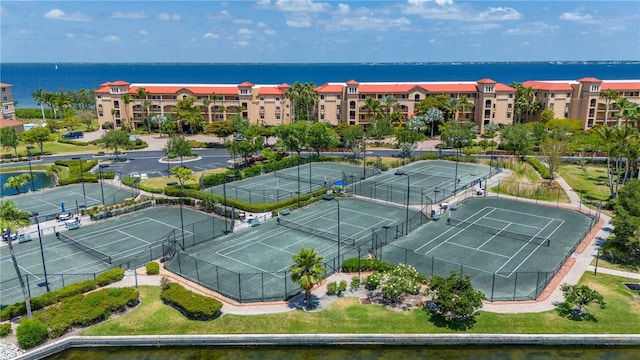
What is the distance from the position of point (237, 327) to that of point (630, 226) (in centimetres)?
3075

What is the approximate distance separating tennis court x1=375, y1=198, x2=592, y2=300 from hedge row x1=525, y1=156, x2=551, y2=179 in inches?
521

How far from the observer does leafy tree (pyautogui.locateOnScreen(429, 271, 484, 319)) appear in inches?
1089

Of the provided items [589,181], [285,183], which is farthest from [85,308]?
[589,181]

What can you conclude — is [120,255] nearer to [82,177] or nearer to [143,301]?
[143,301]

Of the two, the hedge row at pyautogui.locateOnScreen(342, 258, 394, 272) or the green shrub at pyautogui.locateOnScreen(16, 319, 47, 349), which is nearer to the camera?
the green shrub at pyautogui.locateOnScreen(16, 319, 47, 349)

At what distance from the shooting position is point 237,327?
2830 cm

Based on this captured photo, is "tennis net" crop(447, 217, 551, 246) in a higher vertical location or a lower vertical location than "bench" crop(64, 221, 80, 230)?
lower

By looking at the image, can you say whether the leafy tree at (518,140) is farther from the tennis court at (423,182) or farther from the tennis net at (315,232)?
the tennis net at (315,232)

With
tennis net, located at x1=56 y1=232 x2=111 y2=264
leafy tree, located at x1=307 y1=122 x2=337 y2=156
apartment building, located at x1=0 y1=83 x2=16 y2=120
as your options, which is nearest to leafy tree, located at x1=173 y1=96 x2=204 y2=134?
leafy tree, located at x1=307 y1=122 x2=337 y2=156

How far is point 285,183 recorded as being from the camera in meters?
62.9

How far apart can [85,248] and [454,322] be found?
3178cm

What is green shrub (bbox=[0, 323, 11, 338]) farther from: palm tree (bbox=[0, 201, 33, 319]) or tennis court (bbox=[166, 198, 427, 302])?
tennis court (bbox=[166, 198, 427, 302])

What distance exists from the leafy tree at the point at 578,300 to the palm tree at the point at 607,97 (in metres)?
76.3

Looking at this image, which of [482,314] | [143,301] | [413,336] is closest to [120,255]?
[143,301]
